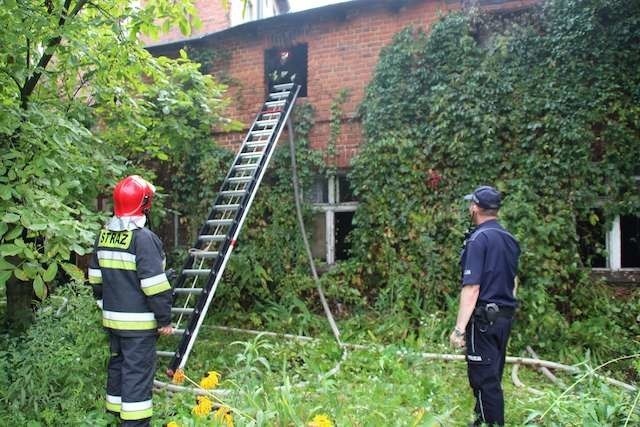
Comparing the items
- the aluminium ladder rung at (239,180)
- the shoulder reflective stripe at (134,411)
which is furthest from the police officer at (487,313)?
the aluminium ladder rung at (239,180)

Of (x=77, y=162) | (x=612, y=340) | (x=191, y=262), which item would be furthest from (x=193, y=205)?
(x=612, y=340)

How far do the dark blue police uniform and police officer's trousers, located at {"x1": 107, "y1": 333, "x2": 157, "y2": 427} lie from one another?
7.37 ft

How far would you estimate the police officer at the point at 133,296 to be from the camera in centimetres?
332

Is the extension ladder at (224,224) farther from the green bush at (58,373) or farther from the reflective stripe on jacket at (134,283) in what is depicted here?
the reflective stripe on jacket at (134,283)

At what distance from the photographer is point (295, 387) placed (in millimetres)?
4020

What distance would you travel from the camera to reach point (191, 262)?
5.94 metres

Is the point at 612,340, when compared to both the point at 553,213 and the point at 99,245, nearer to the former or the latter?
the point at 553,213

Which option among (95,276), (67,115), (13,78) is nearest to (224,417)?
(95,276)

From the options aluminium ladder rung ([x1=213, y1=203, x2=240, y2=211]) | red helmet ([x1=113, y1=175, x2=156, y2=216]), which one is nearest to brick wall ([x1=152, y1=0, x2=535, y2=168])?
aluminium ladder rung ([x1=213, y1=203, x2=240, y2=211])

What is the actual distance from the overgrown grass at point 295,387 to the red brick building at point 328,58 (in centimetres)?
272

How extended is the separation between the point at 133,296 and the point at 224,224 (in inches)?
112

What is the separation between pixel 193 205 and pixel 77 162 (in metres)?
3.95

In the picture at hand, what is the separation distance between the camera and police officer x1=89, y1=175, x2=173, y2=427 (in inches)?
131

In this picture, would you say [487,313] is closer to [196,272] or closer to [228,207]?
[196,272]
